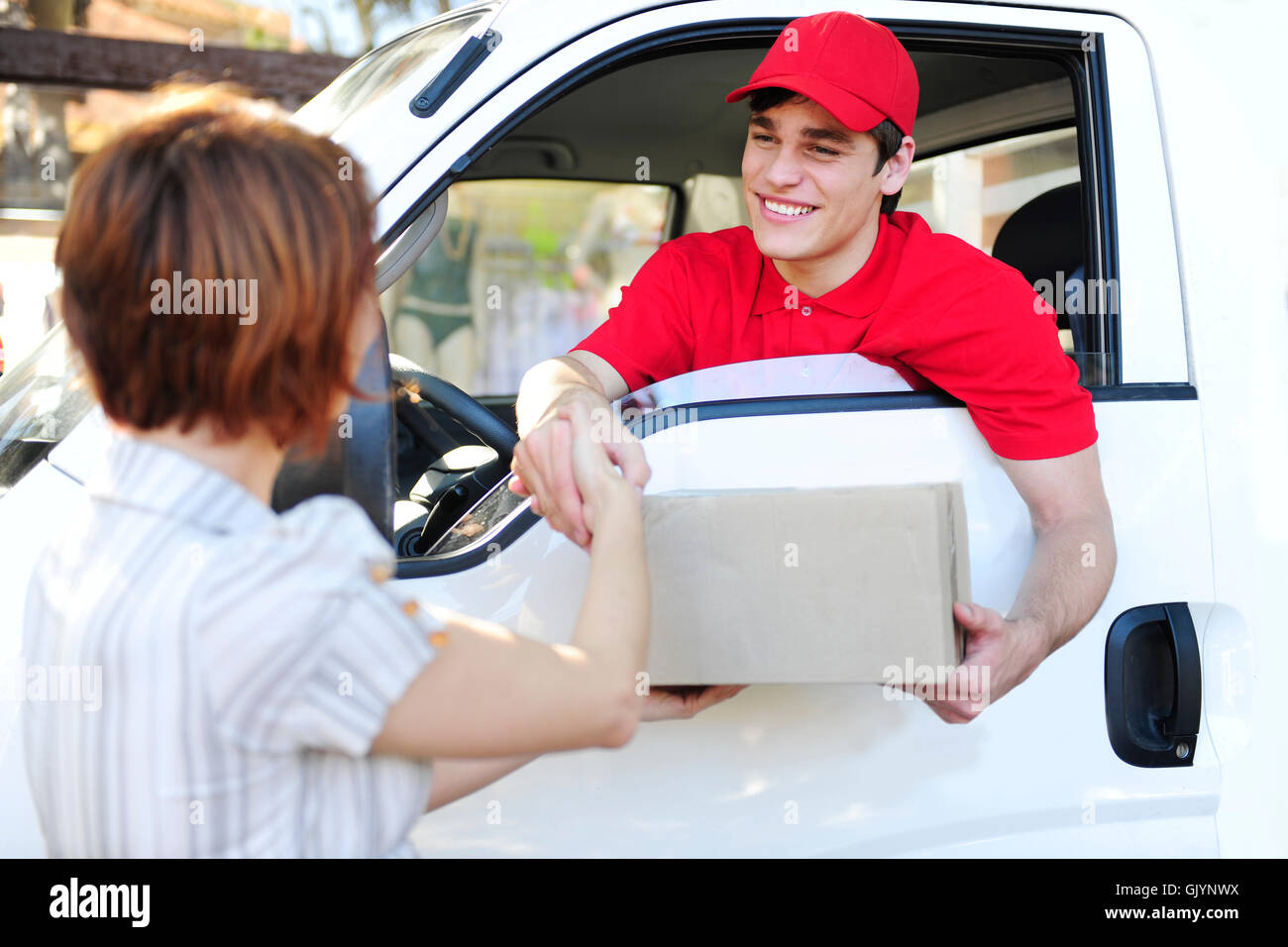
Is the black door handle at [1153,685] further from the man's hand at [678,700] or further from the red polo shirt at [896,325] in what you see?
the man's hand at [678,700]

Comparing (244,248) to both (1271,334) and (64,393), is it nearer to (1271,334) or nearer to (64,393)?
(64,393)

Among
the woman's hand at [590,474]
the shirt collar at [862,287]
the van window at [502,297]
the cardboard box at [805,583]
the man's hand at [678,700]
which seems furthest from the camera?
the van window at [502,297]

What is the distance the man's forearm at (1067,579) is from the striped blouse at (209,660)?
0.94m

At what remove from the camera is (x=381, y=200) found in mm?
1547

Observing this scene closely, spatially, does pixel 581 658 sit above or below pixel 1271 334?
below

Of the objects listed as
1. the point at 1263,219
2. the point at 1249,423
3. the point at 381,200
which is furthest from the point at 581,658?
the point at 1263,219

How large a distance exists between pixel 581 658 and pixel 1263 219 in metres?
1.36

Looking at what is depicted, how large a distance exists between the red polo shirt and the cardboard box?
38 cm

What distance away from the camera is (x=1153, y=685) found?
170 centimetres

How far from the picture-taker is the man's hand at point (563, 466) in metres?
1.31

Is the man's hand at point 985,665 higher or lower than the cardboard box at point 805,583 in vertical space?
lower

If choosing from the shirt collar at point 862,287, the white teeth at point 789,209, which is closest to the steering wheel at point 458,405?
the shirt collar at point 862,287
